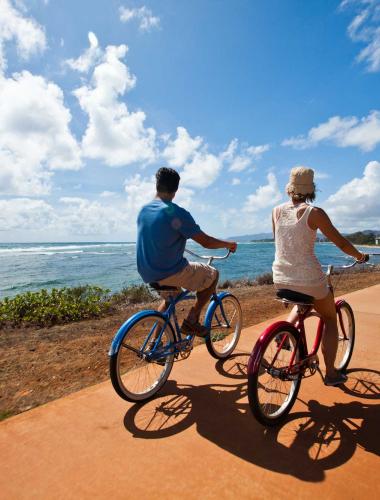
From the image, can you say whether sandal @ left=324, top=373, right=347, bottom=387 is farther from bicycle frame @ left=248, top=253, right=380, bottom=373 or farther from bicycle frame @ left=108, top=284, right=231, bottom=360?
bicycle frame @ left=108, top=284, right=231, bottom=360

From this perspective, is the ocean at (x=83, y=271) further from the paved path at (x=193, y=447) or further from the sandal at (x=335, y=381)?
the paved path at (x=193, y=447)

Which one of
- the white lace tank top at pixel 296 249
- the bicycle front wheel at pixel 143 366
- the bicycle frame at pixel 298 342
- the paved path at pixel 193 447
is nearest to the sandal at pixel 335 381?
the paved path at pixel 193 447

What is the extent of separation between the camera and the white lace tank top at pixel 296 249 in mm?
2766

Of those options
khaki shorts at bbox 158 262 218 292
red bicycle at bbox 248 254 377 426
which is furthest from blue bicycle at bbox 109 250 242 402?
red bicycle at bbox 248 254 377 426

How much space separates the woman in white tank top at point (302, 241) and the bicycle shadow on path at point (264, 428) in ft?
3.08

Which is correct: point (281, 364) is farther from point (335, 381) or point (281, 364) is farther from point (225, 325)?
point (225, 325)

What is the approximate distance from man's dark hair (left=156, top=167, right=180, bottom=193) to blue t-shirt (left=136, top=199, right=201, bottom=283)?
0.14m

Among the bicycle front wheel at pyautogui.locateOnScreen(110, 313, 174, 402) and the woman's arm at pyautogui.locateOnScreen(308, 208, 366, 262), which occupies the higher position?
the woman's arm at pyautogui.locateOnScreen(308, 208, 366, 262)

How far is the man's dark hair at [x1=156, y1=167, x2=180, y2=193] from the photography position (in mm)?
3197

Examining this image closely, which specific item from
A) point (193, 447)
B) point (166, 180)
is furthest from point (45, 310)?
point (193, 447)

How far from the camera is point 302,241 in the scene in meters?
2.78

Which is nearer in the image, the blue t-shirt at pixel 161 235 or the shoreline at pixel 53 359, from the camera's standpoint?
the blue t-shirt at pixel 161 235

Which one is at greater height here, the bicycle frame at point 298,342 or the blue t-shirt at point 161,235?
the blue t-shirt at point 161,235

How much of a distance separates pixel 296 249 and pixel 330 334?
0.99m
